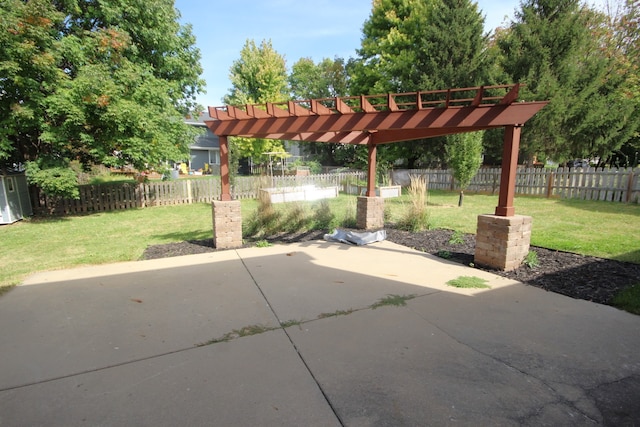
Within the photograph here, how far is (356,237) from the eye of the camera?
21.4ft

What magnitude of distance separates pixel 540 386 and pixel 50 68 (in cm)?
1214

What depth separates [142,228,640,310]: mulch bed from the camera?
3.96 meters

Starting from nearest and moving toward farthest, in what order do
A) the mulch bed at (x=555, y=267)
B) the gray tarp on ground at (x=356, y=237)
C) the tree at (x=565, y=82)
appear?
1. the mulch bed at (x=555, y=267)
2. the gray tarp on ground at (x=356, y=237)
3. the tree at (x=565, y=82)

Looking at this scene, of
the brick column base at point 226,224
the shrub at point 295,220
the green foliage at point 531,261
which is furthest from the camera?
the shrub at point 295,220

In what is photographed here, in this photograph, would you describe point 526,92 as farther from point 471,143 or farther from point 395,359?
point 395,359

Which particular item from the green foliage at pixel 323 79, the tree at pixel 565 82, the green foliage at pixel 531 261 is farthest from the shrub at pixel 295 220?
the green foliage at pixel 323 79

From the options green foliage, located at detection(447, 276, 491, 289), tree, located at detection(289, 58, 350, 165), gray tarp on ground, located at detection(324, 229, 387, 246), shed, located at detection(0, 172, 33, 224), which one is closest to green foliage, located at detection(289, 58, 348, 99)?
tree, located at detection(289, 58, 350, 165)

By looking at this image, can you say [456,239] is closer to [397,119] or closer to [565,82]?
[397,119]

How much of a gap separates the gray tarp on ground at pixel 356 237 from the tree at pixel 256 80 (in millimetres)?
16405

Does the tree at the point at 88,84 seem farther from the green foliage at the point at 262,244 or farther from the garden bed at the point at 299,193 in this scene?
the green foliage at the point at 262,244

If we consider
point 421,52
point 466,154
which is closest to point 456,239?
point 466,154

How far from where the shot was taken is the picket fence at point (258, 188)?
11289 millimetres

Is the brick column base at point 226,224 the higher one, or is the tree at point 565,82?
the tree at point 565,82

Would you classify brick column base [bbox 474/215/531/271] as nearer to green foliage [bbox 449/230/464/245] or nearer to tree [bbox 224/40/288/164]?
green foliage [bbox 449/230/464/245]
